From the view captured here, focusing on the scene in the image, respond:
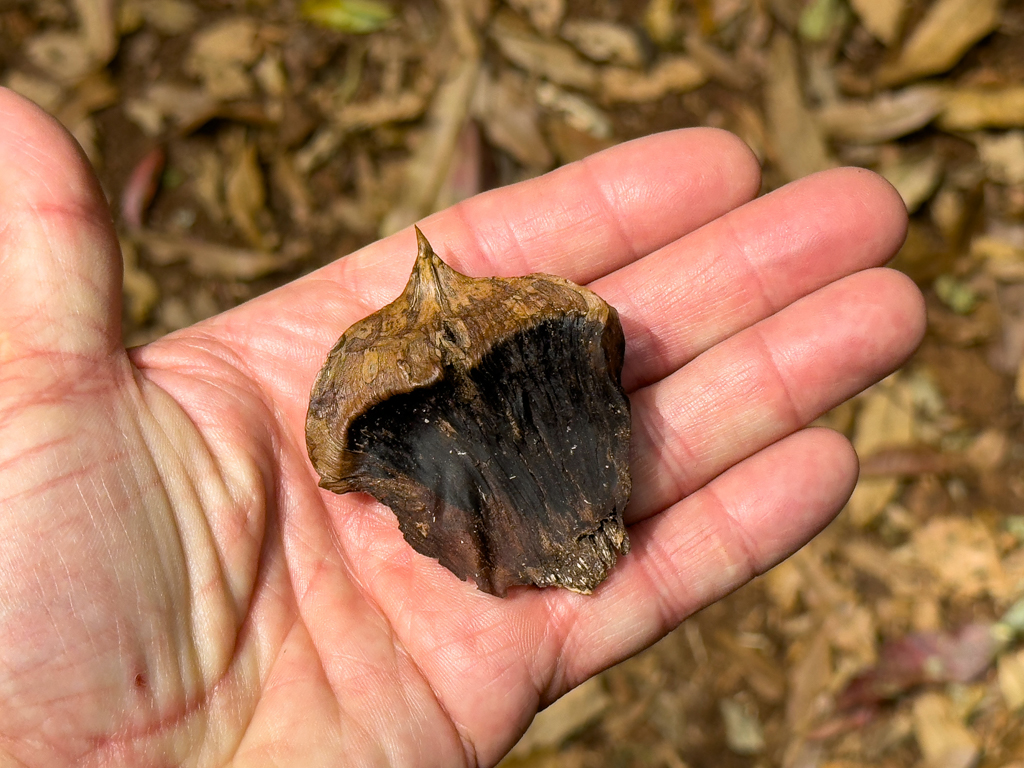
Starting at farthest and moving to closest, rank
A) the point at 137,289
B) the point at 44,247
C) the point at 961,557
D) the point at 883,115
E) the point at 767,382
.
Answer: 1. the point at 137,289
2. the point at 883,115
3. the point at 961,557
4. the point at 767,382
5. the point at 44,247

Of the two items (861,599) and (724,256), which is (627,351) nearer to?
(724,256)

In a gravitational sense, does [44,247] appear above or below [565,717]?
above

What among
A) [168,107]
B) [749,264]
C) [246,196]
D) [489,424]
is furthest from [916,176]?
[168,107]

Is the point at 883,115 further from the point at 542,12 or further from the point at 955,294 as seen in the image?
the point at 542,12

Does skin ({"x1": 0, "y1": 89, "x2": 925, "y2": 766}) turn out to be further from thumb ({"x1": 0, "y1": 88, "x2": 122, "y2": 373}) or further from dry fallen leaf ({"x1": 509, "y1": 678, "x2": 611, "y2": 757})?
dry fallen leaf ({"x1": 509, "y1": 678, "x2": 611, "y2": 757})

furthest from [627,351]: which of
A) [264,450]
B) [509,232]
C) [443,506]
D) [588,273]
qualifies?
[264,450]

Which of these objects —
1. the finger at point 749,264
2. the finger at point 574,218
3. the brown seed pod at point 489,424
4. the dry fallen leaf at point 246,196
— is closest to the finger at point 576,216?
the finger at point 574,218

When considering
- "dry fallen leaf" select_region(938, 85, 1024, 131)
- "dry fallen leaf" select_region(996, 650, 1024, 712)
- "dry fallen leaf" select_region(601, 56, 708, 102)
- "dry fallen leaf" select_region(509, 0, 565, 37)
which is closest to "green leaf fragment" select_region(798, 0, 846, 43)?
"dry fallen leaf" select_region(601, 56, 708, 102)

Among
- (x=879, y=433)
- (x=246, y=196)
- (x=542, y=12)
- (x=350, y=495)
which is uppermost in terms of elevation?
(x=542, y=12)
